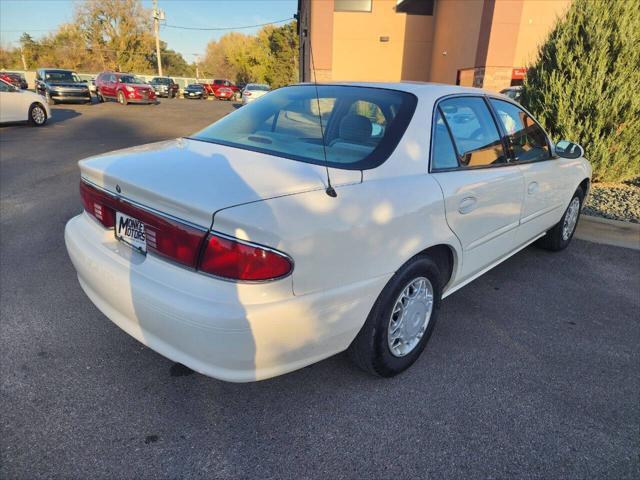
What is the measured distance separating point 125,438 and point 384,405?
51.3 inches

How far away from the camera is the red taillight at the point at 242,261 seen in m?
1.81

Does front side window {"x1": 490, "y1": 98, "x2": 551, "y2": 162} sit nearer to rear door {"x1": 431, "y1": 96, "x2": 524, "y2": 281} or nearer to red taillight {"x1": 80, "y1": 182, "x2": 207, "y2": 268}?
rear door {"x1": 431, "y1": 96, "x2": 524, "y2": 281}

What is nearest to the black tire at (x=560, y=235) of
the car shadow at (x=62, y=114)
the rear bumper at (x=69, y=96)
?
the car shadow at (x=62, y=114)

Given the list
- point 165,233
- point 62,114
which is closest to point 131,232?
point 165,233

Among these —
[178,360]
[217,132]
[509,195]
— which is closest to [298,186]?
[178,360]

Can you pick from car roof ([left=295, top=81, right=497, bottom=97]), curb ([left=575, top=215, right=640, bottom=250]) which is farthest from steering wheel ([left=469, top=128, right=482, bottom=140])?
curb ([left=575, top=215, right=640, bottom=250])

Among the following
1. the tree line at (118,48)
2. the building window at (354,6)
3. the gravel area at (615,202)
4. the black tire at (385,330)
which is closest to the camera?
the black tire at (385,330)

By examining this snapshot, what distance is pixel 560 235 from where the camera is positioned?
15.3 feet

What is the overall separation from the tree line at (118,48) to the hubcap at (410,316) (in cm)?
4672

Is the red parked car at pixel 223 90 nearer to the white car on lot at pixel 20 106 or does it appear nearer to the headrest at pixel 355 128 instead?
the white car on lot at pixel 20 106

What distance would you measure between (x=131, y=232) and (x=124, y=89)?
25226 mm

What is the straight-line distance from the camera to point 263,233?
5.89 ft

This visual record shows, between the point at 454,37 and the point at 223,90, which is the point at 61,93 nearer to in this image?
the point at 454,37

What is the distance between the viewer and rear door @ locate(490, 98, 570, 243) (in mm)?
3443
